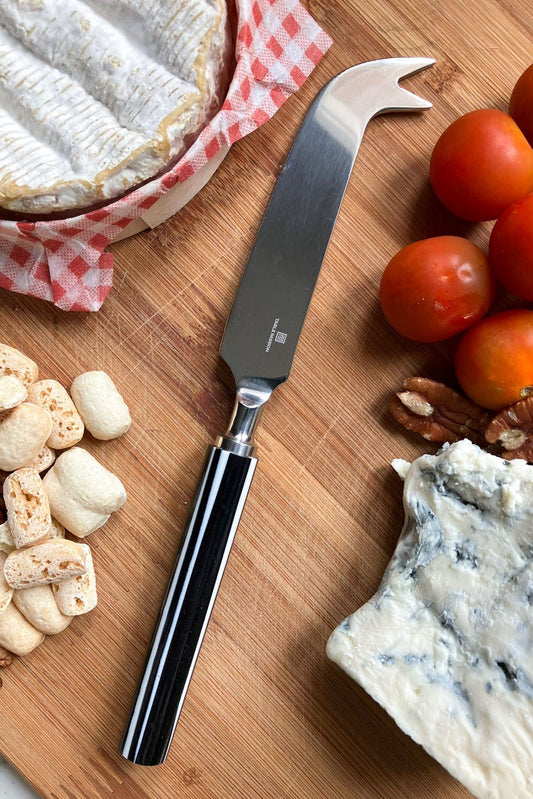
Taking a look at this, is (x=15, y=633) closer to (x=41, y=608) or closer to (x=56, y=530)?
(x=41, y=608)

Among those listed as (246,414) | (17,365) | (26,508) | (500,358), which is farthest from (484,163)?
(26,508)

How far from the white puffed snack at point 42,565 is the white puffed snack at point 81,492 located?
6cm

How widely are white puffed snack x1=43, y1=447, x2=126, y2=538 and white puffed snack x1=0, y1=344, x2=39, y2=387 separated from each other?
0.55 feet

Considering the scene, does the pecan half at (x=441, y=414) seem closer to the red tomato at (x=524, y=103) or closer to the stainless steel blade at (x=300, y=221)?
the stainless steel blade at (x=300, y=221)

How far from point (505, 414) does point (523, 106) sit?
610mm

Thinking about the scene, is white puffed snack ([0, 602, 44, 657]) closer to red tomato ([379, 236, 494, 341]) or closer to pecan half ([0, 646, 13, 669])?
pecan half ([0, 646, 13, 669])

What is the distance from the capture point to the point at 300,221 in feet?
4.63

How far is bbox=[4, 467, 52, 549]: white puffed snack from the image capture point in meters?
1.29

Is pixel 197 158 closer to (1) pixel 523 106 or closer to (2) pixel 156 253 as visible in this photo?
(2) pixel 156 253

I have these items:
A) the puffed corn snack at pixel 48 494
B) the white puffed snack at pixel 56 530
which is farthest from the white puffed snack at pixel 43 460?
the white puffed snack at pixel 56 530

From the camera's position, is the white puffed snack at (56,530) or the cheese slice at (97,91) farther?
the white puffed snack at (56,530)

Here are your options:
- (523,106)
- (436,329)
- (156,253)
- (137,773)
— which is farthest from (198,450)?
(523,106)

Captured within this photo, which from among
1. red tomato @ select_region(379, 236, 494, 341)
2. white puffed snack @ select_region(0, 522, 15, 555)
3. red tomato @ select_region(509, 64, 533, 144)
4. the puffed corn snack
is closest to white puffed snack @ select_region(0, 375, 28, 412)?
the puffed corn snack

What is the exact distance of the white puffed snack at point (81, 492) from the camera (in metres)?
1.33
